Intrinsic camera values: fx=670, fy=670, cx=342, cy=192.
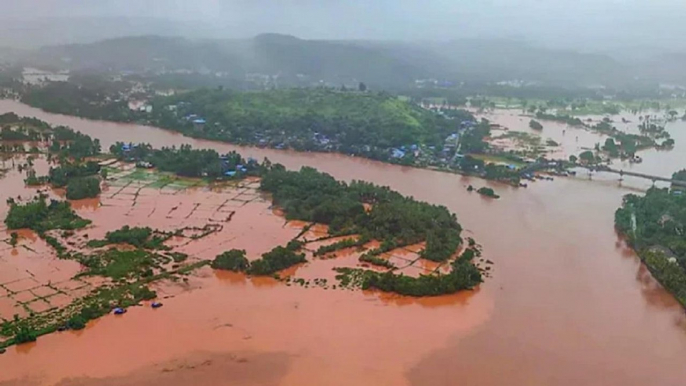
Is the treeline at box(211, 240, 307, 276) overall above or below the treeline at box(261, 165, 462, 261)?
below

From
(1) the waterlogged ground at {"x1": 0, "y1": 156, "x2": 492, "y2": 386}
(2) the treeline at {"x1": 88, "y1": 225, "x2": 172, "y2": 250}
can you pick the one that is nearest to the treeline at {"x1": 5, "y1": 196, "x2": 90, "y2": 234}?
(1) the waterlogged ground at {"x1": 0, "y1": 156, "x2": 492, "y2": 386}

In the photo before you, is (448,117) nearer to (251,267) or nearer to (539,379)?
(251,267)

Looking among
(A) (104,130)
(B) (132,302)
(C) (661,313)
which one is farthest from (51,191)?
(C) (661,313)

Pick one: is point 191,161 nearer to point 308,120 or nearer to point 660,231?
point 308,120

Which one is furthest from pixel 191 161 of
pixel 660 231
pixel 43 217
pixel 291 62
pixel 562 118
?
pixel 291 62

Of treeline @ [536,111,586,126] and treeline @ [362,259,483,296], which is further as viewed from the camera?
treeline @ [536,111,586,126]

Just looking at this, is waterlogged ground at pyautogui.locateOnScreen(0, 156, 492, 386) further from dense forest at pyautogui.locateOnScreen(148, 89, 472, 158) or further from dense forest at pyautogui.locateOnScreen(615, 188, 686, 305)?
dense forest at pyautogui.locateOnScreen(148, 89, 472, 158)
